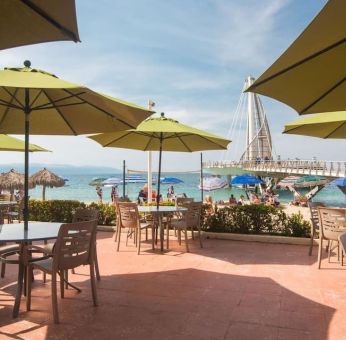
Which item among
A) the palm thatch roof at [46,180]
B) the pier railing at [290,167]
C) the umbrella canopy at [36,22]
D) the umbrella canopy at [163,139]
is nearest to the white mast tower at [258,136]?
the pier railing at [290,167]

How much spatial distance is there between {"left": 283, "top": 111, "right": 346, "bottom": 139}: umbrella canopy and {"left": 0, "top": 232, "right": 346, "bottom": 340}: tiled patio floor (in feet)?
6.17

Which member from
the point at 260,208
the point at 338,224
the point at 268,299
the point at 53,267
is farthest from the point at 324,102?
the point at 260,208

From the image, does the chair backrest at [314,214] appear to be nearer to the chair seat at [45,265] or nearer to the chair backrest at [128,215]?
the chair backrest at [128,215]

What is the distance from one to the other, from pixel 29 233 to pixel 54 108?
185 centimetres

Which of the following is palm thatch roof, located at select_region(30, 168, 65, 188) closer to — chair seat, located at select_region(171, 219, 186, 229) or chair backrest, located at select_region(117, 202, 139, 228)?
chair backrest, located at select_region(117, 202, 139, 228)

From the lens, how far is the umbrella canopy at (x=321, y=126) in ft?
15.5

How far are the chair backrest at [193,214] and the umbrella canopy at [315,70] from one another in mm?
3385

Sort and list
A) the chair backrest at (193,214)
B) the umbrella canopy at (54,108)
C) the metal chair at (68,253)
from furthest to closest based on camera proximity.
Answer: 1. the chair backrest at (193,214)
2. the umbrella canopy at (54,108)
3. the metal chair at (68,253)

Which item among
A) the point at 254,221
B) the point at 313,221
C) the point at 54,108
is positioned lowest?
the point at 254,221

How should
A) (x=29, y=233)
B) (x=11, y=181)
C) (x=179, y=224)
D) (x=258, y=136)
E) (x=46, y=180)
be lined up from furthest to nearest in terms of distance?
(x=258, y=136), (x=46, y=180), (x=11, y=181), (x=179, y=224), (x=29, y=233)

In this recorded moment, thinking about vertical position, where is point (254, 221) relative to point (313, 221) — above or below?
below

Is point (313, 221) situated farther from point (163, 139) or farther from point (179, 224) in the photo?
point (163, 139)

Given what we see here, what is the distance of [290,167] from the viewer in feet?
145

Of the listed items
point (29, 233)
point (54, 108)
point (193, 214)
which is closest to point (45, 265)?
point (29, 233)
